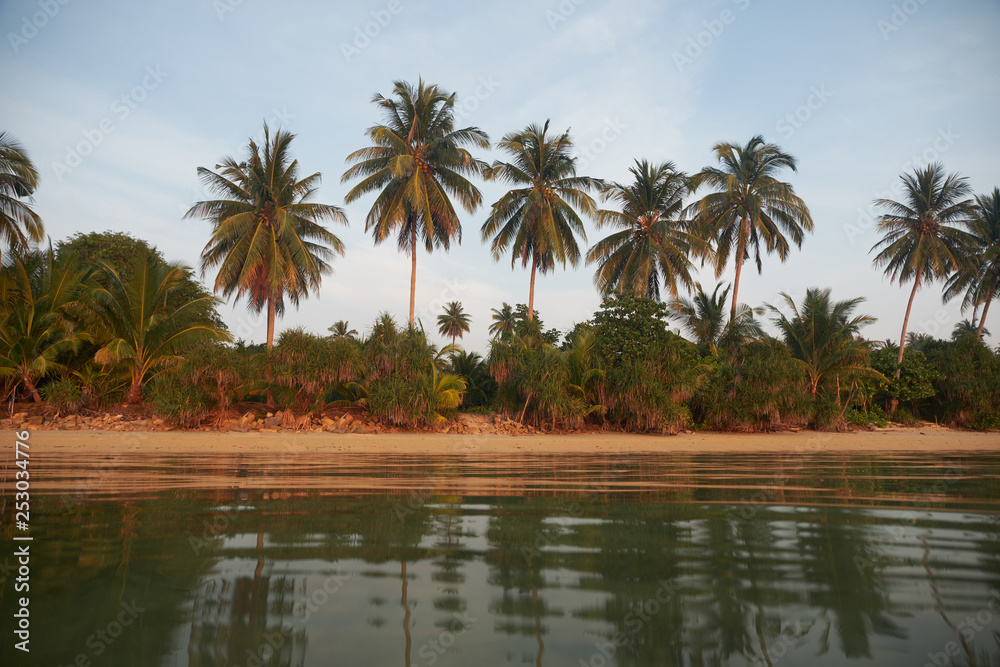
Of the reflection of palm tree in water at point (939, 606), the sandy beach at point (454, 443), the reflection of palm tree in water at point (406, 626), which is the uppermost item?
the reflection of palm tree in water at point (939, 606)

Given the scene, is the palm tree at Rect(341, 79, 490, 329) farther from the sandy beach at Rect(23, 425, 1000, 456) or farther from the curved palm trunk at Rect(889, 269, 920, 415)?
the curved palm trunk at Rect(889, 269, 920, 415)

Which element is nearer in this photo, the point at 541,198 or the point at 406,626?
the point at 406,626

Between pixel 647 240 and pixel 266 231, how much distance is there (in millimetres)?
18258

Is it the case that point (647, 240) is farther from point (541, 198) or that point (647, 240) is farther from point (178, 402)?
point (178, 402)

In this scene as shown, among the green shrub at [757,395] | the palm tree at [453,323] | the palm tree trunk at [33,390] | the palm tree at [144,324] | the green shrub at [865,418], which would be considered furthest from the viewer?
the palm tree at [453,323]

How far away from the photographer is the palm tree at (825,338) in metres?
22.0

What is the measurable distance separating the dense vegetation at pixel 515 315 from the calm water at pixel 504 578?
481 inches

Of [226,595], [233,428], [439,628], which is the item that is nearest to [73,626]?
[226,595]

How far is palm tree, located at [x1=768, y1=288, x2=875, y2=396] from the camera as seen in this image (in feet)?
72.0

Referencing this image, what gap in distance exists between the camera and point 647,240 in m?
27.8

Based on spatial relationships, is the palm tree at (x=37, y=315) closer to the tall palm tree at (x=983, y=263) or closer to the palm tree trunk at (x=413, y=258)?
the palm tree trunk at (x=413, y=258)

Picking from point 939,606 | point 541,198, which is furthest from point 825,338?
point 939,606

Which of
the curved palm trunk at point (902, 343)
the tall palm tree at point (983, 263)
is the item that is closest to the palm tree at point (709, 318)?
the curved palm trunk at point (902, 343)

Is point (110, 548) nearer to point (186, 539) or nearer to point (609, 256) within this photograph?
point (186, 539)
